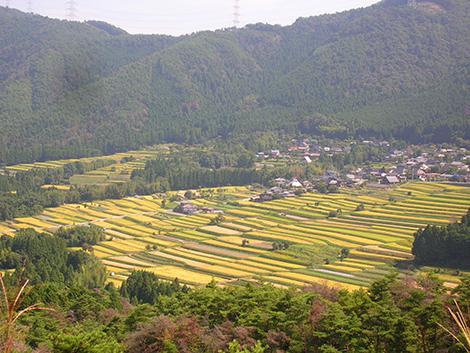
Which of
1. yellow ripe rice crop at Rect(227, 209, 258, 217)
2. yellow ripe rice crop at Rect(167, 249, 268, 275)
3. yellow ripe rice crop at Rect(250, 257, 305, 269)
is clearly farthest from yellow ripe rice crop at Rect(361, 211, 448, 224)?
yellow ripe rice crop at Rect(167, 249, 268, 275)

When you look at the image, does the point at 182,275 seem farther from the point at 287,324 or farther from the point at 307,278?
the point at 287,324

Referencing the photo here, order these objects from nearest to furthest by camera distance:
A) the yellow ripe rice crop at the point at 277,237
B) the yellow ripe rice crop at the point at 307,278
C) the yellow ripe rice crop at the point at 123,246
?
the yellow ripe rice crop at the point at 307,278, the yellow ripe rice crop at the point at 277,237, the yellow ripe rice crop at the point at 123,246

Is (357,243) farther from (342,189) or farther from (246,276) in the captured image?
(342,189)

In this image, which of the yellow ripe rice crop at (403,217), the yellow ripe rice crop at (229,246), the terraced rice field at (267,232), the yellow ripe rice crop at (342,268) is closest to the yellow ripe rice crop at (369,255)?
the terraced rice field at (267,232)

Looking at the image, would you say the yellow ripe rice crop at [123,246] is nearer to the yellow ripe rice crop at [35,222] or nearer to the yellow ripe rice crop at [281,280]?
the yellow ripe rice crop at [35,222]

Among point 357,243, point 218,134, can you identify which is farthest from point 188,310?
point 218,134

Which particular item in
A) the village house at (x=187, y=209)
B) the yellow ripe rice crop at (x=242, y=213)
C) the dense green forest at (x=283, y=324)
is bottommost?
the village house at (x=187, y=209)

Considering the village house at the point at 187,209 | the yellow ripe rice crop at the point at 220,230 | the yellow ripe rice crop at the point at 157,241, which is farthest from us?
the village house at the point at 187,209
